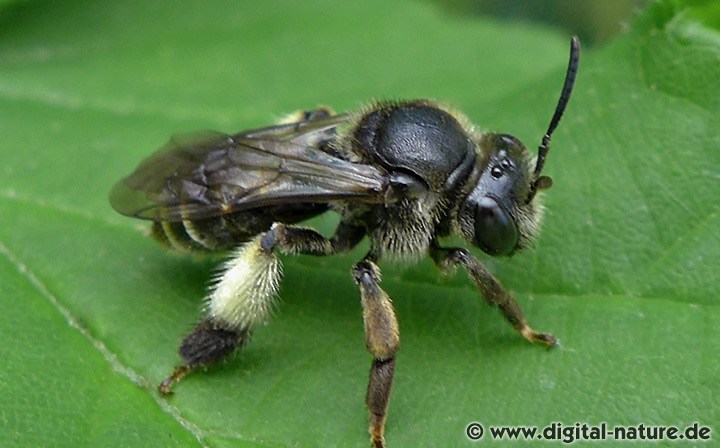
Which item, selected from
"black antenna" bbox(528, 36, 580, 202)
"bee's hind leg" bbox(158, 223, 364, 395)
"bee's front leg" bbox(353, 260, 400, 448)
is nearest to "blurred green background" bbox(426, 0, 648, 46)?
"black antenna" bbox(528, 36, 580, 202)

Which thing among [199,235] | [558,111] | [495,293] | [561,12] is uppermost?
[558,111]

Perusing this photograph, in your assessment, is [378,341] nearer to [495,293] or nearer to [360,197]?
[495,293]

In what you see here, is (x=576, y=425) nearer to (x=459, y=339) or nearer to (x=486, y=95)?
(x=459, y=339)

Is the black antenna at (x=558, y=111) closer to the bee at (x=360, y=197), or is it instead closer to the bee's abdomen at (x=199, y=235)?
the bee at (x=360, y=197)

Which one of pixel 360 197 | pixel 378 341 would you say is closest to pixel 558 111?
pixel 360 197

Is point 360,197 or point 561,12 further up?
point 360,197

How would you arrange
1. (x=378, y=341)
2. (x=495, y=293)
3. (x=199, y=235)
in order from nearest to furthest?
(x=378, y=341) < (x=495, y=293) < (x=199, y=235)

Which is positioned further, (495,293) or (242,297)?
(242,297)
